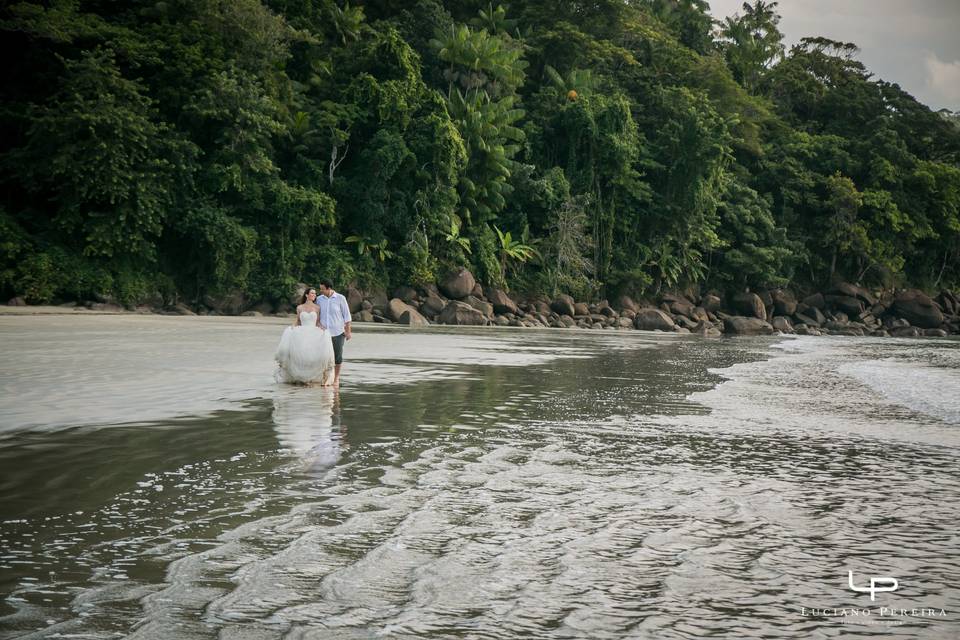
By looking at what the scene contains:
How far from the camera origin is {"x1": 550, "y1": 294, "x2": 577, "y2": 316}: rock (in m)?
46.2

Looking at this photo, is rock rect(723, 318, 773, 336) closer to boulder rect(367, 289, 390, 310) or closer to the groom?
boulder rect(367, 289, 390, 310)

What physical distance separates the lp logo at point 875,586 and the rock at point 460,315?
3472 centimetres

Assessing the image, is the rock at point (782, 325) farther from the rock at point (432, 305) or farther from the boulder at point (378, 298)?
the boulder at point (378, 298)

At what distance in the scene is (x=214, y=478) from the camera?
6.06 metres

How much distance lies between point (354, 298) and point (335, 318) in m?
26.3

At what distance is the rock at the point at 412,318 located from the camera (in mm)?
36322

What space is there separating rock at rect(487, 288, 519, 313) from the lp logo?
3928cm

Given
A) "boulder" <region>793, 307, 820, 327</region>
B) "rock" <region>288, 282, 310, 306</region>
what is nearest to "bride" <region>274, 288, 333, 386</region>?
"rock" <region>288, 282, 310, 306</region>

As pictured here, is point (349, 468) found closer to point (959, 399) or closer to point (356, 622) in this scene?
point (356, 622)

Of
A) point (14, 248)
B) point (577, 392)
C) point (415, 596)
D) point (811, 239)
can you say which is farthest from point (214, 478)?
point (811, 239)

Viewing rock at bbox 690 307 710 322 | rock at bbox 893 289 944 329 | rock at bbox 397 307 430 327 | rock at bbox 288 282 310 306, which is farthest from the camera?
rock at bbox 893 289 944 329

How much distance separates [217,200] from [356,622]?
34894 mm

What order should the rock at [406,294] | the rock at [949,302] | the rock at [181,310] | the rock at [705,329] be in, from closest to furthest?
the rock at [181,310] → the rock at [406,294] → the rock at [705,329] → the rock at [949,302]

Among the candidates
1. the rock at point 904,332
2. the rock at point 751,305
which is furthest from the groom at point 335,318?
the rock at point 904,332
